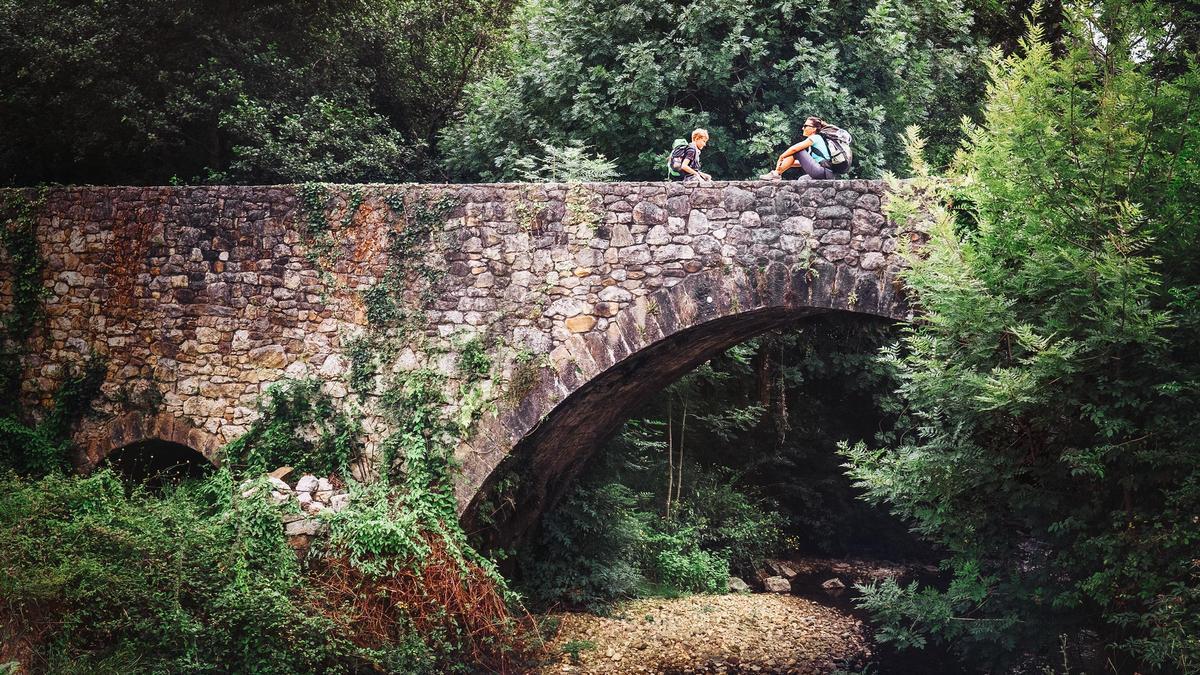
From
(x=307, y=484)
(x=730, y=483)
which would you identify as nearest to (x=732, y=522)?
(x=730, y=483)

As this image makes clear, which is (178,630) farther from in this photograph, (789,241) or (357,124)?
(357,124)

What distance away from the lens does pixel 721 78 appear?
10875mm

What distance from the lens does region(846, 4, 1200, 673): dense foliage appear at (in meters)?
5.53

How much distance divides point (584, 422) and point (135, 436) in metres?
4.24

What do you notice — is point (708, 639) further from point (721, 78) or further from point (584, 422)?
point (721, 78)

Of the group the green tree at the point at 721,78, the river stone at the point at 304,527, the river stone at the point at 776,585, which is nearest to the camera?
the river stone at the point at 304,527

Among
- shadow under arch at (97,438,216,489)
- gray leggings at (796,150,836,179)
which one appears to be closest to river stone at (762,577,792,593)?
gray leggings at (796,150,836,179)

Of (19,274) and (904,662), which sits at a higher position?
(19,274)

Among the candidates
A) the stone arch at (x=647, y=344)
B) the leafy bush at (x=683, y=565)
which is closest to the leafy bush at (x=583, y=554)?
the leafy bush at (x=683, y=565)

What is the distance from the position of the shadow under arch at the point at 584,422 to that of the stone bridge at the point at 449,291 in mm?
48

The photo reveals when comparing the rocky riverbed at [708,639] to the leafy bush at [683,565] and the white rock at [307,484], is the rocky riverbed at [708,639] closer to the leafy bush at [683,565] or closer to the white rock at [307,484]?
the leafy bush at [683,565]

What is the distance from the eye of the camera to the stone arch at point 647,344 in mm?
7316

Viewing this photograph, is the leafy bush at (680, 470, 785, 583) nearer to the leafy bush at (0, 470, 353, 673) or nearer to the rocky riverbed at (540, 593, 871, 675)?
the rocky riverbed at (540, 593, 871, 675)

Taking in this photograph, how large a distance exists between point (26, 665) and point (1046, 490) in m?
6.56
